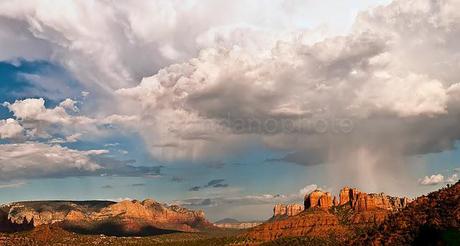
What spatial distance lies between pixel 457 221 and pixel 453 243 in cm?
2380

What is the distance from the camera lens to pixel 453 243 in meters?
176

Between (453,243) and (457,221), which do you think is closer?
(453,243)

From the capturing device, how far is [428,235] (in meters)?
197

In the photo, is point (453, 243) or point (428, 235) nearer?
point (453, 243)

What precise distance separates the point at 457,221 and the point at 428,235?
11617mm

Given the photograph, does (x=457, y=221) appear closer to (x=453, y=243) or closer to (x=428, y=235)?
(x=428, y=235)

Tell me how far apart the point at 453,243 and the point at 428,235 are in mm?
21709

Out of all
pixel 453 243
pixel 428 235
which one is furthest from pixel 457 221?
pixel 453 243

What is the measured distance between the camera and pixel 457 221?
197 m
